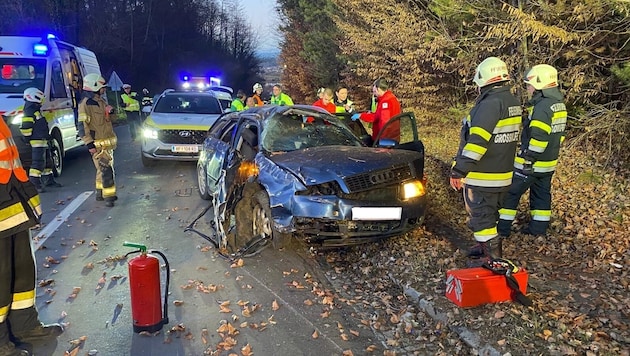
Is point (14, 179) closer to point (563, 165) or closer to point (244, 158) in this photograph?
point (244, 158)

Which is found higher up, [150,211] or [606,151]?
A: [606,151]

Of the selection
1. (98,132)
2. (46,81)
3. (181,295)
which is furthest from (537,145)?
(46,81)

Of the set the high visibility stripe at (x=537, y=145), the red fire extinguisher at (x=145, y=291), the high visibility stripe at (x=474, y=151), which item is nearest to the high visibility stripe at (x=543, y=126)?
the high visibility stripe at (x=537, y=145)

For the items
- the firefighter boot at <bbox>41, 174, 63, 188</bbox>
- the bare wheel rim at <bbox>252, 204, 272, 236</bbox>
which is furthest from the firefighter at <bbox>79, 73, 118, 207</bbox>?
the bare wheel rim at <bbox>252, 204, 272, 236</bbox>

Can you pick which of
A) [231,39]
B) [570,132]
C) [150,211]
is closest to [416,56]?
[570,132]

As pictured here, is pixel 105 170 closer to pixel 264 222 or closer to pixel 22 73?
pixel 264 222

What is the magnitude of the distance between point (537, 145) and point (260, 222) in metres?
3.17

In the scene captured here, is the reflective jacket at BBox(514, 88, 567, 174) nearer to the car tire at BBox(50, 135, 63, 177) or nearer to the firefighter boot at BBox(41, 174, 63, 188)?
the firefighter boot at BBox(41, 174, 63, 188)

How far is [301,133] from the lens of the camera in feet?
21.5

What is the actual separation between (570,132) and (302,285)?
23.2 ft

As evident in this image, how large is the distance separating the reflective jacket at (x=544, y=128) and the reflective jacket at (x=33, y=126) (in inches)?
318

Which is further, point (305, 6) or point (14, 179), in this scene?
point (305, 6)

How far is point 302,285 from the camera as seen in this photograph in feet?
16.7

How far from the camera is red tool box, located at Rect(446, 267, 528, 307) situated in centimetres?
411
